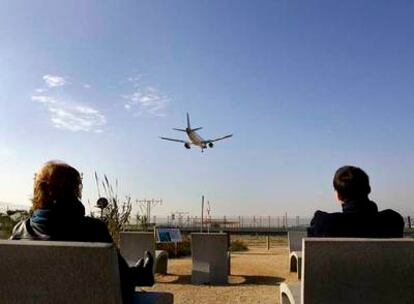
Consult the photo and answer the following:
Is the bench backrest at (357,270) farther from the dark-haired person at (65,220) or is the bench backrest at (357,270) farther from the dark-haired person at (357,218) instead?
the dark-haired person at (65,220)

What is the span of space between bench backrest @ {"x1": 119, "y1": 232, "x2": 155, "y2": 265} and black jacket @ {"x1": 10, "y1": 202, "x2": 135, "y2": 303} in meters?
6.56

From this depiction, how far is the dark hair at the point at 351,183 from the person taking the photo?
3.52 m

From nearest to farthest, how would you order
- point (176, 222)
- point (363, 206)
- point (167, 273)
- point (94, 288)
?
point (94, 288) < point (363, 206) < point (167, 273) < point (176, 222)

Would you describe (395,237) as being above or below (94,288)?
above

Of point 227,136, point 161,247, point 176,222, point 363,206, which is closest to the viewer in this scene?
point 363,206

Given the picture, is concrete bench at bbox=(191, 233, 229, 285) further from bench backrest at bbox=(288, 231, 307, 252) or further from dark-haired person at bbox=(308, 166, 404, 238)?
dark-haired person at bbox=(308, 166, 404, 238)

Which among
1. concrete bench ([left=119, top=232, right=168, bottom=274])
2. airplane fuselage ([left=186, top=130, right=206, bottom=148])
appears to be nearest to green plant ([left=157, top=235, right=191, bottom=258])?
concrete bench ([left=119, top=232, right=168, bottom=274])

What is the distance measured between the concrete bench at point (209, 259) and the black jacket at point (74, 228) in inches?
244

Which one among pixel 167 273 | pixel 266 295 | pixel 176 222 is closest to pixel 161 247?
pixel 167 273

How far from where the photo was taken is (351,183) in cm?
353

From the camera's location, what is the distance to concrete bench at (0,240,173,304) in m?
2.70

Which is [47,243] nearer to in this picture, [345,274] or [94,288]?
[94,288]

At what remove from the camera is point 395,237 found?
354cm

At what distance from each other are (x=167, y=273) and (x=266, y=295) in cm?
339
